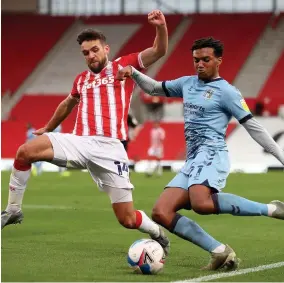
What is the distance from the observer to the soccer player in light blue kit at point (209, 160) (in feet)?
26.6

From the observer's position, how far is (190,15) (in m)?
44.3

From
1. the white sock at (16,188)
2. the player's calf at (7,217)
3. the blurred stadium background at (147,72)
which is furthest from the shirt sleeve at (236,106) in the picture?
the blurred stadium background at (147,72)

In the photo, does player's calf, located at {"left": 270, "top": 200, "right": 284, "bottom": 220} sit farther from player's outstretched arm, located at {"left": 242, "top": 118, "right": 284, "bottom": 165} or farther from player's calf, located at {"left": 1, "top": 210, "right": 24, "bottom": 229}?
player's calf, located at {"left": 1, "top": 210, "right": 24, "bottom": 229}

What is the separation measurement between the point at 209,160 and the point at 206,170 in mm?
110

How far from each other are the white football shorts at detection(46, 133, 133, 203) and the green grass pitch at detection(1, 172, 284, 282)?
0.74 meters

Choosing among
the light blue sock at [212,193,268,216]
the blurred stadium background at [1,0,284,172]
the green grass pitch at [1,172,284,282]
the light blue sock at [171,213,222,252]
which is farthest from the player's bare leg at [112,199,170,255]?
the blurred stadium background at [1,0,284,172]

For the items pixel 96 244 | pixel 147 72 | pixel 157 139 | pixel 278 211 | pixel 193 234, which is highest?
pixel 278 211

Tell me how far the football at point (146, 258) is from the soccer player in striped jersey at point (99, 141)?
1.92 feet

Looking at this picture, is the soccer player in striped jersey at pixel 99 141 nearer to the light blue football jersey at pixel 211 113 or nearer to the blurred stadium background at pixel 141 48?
the light blue football jersey at pixel 211 113

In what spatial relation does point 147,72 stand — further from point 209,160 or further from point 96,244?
point 209,160

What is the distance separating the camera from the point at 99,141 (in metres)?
8.66

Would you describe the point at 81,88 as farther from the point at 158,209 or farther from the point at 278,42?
the point at 278,42

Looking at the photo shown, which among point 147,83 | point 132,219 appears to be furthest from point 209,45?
point 132,219

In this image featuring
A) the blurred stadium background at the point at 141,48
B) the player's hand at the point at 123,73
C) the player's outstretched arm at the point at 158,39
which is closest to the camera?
the player's hand at the point at 123,73
